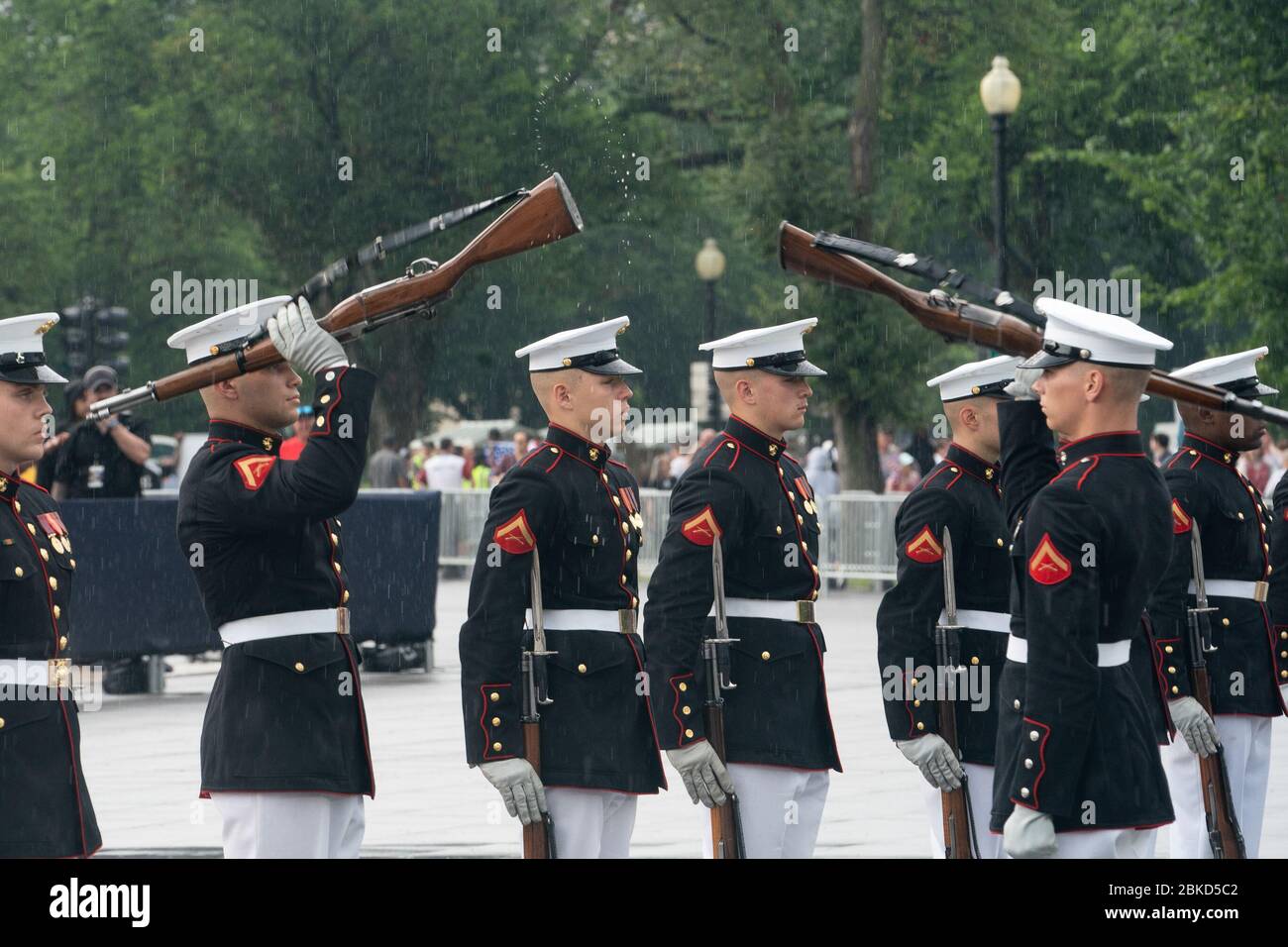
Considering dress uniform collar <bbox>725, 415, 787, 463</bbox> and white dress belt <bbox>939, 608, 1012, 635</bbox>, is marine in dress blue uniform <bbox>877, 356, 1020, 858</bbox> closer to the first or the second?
white dress belt <bbox>939, 608, 1012, 635</bbox>

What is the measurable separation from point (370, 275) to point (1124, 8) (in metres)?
14.7

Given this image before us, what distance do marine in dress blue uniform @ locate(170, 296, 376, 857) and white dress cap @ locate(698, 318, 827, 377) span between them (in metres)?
1.75

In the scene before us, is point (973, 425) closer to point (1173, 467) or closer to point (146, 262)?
point (1173, 467)

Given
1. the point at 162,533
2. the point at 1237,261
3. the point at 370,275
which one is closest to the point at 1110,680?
the point at 162,533

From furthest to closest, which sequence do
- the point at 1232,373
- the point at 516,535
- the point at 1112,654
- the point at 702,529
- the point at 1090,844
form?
1. the point at 1232,373
2. the point at 702,529
3. the point at 516,535
4. the point at 1112,654
5. the point at 1090,844

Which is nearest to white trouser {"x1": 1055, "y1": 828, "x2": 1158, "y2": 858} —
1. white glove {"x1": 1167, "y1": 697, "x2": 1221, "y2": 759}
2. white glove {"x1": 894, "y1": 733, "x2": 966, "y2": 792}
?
white glove {"x1": 894, "y1": 733, "x2": 966, "y2": 792}

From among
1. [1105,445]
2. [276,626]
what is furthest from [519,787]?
[1105,445]

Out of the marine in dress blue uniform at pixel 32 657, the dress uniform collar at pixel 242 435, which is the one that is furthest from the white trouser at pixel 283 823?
the dress uniform collar at pixel 242 435

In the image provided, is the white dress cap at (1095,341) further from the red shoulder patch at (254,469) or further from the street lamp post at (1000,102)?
the street lamp post at (1000,102)

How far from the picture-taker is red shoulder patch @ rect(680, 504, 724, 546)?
6.91 meters

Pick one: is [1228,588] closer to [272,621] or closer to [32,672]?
[272,621]

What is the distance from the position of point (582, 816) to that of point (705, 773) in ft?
1.49

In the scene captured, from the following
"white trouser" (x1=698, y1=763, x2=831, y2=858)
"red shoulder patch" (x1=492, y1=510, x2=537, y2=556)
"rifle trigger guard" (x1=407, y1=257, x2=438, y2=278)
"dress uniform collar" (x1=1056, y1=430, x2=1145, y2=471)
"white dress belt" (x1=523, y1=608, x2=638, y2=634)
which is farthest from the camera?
"white trouser" (x1=698, y1=763, x2=831, y2=858)

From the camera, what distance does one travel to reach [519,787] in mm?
6309
